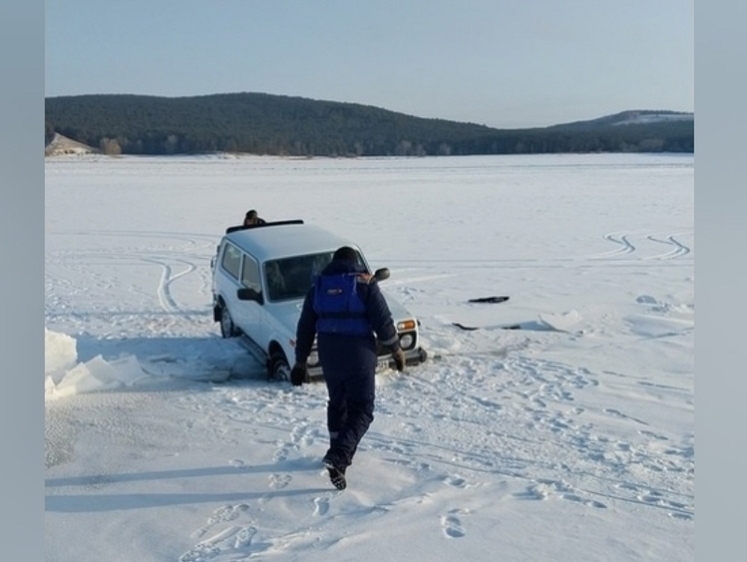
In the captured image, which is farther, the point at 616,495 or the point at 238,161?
the point at 238,161

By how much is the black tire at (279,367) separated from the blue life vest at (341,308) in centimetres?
238

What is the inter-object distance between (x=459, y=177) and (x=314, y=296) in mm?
42282

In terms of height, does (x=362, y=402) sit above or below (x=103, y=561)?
above

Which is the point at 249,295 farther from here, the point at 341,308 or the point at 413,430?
the point at 341,308

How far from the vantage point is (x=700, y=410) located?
236 centimetres

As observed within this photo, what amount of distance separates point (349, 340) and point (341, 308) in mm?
212

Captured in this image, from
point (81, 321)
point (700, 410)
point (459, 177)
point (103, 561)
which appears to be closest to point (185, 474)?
point (103, 561)

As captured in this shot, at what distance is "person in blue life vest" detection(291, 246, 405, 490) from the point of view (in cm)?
498

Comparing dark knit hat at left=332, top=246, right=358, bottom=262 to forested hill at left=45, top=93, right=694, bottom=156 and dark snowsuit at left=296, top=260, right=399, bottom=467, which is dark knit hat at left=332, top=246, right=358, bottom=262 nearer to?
dark snowsuit at left=296, top=260, right=399, bottom=467

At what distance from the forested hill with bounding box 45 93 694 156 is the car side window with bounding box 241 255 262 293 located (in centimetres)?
6150

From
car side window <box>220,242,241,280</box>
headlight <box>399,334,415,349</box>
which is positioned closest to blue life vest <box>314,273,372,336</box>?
headlight <box>399,334,415,349</box>

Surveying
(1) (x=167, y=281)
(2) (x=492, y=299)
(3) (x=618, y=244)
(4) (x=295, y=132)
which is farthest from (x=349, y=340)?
(4) (x=295, y=132)

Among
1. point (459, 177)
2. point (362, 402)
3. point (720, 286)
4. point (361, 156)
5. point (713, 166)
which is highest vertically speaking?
point (361, 156)

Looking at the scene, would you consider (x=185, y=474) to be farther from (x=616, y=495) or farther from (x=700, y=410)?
(x=700, y=410)
